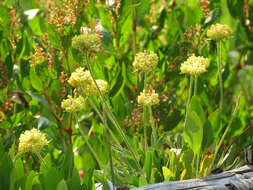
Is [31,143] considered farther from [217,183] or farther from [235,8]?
[235,8]

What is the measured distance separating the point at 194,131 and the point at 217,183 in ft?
0.30

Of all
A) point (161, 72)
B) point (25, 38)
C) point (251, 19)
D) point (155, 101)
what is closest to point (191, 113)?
point (155, 101)

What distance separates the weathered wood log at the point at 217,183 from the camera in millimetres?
564

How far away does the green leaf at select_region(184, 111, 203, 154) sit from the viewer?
602 mm

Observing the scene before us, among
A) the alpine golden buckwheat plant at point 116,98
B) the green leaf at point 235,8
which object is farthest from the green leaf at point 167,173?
the green leaf at point 235,8

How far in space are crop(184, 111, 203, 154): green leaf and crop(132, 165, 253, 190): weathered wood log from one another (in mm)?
57

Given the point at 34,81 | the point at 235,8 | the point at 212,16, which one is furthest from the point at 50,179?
the point at 235,8

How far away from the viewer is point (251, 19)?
106 centimetres

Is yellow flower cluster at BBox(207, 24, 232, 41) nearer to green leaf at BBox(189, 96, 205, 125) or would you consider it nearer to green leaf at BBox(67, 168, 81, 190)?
green leaf at BBox(189, 96, 205, 125)

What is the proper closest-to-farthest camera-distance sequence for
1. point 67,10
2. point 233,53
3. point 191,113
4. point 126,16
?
point 191,113, point 67,10, point 126,16, point 233,53

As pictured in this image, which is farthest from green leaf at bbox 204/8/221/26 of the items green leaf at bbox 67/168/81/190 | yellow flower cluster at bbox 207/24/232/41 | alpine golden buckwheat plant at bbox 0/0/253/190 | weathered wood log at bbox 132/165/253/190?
green leaf at bbox 67/168/81/190

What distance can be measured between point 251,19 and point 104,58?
1.46 feet

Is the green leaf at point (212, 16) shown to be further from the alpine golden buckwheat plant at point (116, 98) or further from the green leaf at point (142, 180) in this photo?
the green leaf at point (142, 180)

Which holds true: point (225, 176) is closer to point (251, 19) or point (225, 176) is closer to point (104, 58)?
point (104, 58)
